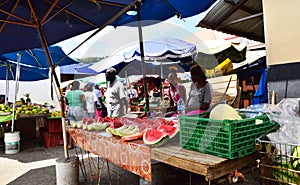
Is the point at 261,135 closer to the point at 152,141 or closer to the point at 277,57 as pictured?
the point at 152,141

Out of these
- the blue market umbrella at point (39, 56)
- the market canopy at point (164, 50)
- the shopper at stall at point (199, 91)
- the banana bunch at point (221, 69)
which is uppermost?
the blue market umbrella at point (39, 56)

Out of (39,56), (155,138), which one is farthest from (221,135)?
(39,56)

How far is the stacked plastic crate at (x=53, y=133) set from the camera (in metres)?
5.25

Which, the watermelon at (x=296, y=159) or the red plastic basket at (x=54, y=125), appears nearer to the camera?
the watermelon at (x=296, y=159)

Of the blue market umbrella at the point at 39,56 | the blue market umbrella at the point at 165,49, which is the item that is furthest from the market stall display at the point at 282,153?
the blue market umbrella at the point at 39,56

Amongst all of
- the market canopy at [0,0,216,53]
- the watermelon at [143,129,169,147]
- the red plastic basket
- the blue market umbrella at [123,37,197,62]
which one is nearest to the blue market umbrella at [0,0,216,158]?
the market canopy at [0,0,216,53]

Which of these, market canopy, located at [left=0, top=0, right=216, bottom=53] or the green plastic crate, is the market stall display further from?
market canopy, located at [left=0, top=0, right=216, bottom=53]

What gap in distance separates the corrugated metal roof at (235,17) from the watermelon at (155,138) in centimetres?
292

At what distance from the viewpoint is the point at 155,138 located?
1460 millimetres

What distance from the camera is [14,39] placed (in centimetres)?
388

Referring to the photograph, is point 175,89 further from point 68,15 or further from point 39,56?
point 39,56

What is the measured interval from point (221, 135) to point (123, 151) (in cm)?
80

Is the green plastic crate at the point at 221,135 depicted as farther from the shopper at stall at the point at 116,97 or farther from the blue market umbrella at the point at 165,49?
the blue market umbrella at the point at 165,49

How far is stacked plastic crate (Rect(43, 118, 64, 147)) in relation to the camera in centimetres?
525
